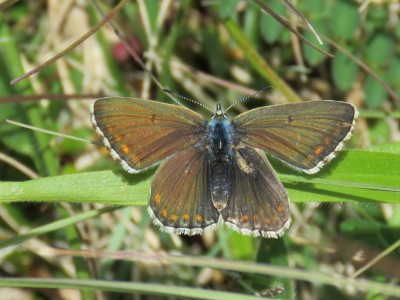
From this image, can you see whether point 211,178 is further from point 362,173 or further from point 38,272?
point 38,272

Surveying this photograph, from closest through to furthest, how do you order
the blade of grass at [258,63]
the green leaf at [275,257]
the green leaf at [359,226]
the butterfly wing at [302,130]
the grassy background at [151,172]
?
the butterfly wing at [302,130]
the grassy background at [151,172]
the green leaf at [275,257]
the green leaf at [359,226]
the blade of grass at [258,63]

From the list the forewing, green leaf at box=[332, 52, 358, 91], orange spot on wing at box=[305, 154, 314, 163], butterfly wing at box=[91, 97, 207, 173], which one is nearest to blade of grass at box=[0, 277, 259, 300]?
the forewing

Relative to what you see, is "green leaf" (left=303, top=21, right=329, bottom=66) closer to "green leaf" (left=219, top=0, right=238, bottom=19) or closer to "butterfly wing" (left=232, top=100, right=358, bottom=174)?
"green leaf" (left=219, top=0, right=238, bottom=19)

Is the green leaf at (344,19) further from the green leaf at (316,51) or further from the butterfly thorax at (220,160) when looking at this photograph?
the butterfly thorax at (220,160)

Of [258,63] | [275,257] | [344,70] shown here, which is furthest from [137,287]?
[344,70]

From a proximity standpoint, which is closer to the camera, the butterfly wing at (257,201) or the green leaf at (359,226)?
the butterfly wing at (257,201)

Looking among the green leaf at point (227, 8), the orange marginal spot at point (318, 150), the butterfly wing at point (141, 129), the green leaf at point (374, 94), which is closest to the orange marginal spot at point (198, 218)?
the butterfly wing at point (141, 129)

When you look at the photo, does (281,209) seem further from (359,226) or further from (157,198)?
(359,226)

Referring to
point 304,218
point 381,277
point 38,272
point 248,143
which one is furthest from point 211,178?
point 38,272
